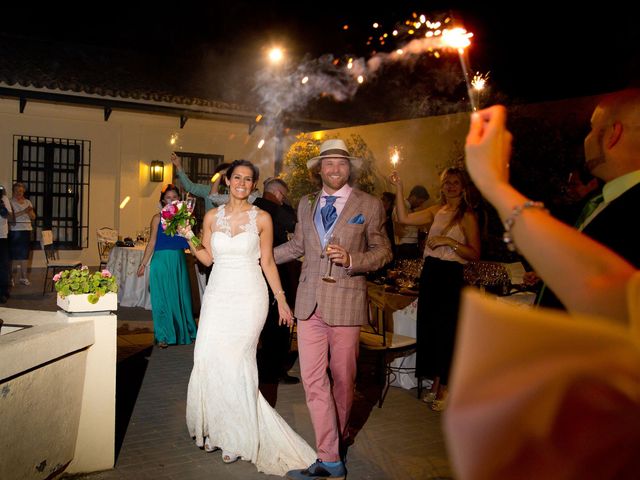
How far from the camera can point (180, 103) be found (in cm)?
1845

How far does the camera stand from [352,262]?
4.82m

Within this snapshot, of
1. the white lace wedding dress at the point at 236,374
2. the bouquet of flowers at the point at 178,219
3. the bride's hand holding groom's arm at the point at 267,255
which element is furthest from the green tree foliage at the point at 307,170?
the white lace wedding dress at the point at 236,374

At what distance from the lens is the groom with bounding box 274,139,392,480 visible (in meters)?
4.84

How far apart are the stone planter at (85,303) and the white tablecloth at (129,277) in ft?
26.2

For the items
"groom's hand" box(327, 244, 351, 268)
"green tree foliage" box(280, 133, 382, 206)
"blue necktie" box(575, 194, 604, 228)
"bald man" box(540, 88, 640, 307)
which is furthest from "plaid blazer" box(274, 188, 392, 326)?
"green tree foliage" box(280, 133, 382, 206)

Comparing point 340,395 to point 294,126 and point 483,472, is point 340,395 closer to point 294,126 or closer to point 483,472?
point 483,472

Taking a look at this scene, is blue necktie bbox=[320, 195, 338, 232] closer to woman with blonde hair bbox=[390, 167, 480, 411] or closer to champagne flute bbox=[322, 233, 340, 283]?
champagne flute bbox=[322, 233, 340, 283]

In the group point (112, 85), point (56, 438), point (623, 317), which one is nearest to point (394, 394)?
point (56, 438)

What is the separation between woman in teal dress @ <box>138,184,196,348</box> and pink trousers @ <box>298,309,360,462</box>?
4727 millimetres

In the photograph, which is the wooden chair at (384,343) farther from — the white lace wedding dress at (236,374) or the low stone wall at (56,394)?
the low stone wall at (56,394)

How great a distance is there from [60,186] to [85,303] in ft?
49.1

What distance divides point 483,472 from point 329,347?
4.31m

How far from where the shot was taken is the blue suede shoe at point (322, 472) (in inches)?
189

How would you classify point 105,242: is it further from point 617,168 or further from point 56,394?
point 617,168
